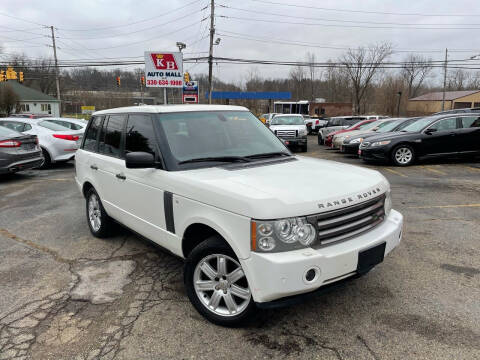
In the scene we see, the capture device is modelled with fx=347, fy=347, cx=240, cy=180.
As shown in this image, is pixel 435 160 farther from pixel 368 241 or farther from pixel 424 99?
pixel 424 99

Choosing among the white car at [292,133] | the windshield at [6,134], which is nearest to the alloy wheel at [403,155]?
the white car at [292,133]

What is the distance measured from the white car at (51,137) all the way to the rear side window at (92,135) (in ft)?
24.5

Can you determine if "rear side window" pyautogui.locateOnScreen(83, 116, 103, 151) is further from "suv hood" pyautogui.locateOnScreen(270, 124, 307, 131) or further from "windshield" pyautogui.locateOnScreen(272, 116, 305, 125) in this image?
"windshield" pyautogui.locateOnScreen(272, 116, 305, 125)

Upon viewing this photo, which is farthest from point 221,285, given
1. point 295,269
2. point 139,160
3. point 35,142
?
point 35,142

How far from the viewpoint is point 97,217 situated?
5.02 metres

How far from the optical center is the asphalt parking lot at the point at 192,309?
2.61m

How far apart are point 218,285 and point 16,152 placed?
28.6 feet

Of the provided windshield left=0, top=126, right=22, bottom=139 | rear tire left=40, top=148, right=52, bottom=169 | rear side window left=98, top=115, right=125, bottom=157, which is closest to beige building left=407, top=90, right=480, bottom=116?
rear tire left=40, top=148, right=52, bottom=169

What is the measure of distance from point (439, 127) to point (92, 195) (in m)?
10.6

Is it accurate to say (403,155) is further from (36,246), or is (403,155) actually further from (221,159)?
(36,246)

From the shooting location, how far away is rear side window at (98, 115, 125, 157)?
13.9 ft

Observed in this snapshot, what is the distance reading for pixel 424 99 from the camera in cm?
7106

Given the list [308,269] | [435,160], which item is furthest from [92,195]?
[435,160]

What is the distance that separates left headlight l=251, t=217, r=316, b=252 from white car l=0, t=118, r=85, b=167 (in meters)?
11.2
